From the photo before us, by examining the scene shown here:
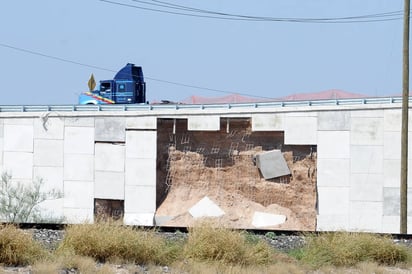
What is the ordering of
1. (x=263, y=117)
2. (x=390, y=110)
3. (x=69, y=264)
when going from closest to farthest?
(x=69, y=264), (x=390, y=110), (x=263, y=117)

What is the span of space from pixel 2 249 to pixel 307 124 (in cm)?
2660

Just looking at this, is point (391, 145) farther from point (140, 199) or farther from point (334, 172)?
point (140, 199)

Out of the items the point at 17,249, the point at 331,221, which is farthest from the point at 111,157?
the point at 17,249

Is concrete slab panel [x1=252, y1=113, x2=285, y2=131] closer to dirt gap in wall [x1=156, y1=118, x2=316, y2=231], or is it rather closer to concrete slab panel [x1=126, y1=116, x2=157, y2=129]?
dirt gap in wall [x1=156, y1=118, x2=316, y2=231]

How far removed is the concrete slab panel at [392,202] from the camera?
38.0 metres

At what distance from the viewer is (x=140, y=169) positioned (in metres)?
42.0

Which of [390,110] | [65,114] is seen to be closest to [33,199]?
[65,114]

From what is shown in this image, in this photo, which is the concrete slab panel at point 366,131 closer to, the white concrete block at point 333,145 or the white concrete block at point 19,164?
the white concrete block at point 333,145

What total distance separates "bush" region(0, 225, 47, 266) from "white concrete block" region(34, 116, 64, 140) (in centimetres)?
2816

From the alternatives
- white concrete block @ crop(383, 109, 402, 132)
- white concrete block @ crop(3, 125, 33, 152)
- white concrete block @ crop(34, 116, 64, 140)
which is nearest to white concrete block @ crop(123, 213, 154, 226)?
white concrete block @ crop(34, 116, 64, 140)

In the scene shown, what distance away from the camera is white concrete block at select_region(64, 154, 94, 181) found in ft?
140

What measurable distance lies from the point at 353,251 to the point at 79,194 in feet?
89.3

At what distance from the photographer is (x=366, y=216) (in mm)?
38750

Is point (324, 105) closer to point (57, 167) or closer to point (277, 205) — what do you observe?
point (277, 205)
